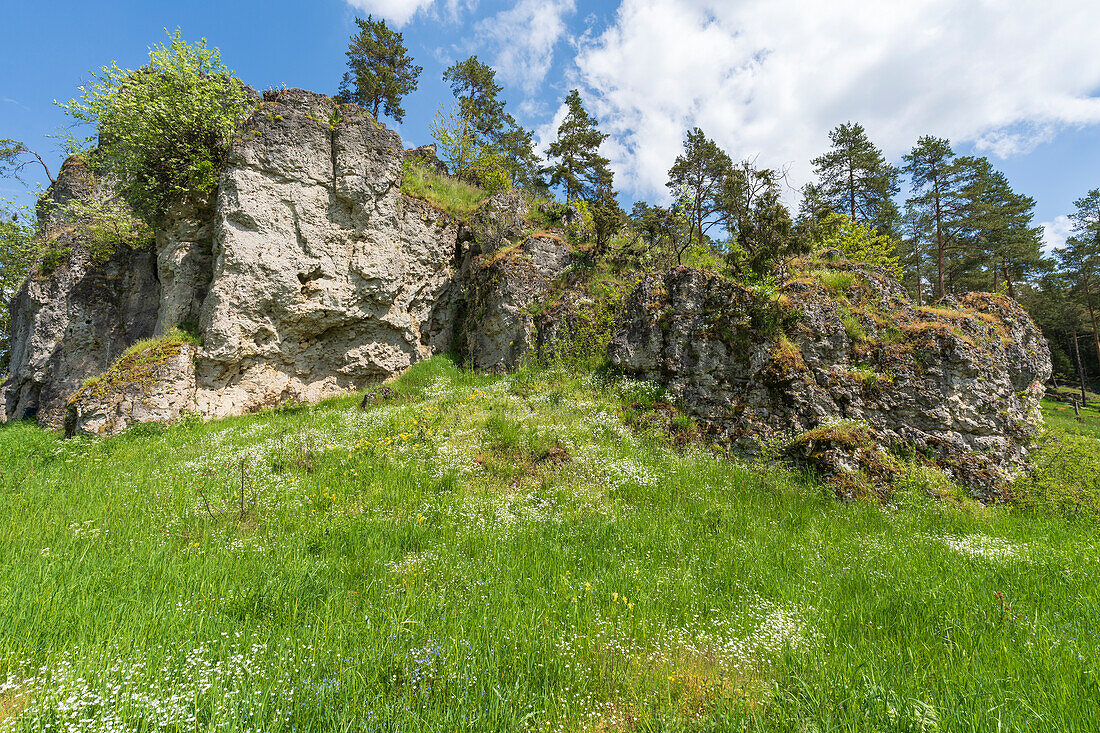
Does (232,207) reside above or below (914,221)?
below

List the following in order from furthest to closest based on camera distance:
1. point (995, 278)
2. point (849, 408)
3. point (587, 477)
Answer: point (995, 278) < point (849, 408) < point (587, 477)

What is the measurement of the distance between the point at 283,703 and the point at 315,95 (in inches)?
780

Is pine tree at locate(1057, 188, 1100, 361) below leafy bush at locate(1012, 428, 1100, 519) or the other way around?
the other way around

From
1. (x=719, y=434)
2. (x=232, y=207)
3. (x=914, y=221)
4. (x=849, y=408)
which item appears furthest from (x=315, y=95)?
(x=914, y=221)

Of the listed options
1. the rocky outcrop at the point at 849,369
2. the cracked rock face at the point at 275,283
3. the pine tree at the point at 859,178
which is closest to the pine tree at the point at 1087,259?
the pine tree at the point at 859,178

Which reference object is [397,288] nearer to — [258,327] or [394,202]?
[394,202]

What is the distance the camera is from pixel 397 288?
15672mm

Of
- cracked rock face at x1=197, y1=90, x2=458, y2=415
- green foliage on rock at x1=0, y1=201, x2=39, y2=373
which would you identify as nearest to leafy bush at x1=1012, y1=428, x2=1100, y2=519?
cracked rock face at x1=197, y1=90, x2=458, y2=415

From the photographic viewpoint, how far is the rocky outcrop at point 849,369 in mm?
8125

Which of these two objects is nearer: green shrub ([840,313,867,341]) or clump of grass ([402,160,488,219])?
green shrub ([840,313,867,341])

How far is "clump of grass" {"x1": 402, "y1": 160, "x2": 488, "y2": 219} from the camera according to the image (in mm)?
17281

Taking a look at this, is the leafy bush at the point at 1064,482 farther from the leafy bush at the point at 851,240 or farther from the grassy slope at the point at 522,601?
the leafy bush at the point at 851,240

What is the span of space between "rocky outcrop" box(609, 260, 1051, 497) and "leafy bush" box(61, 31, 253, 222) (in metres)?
17.4

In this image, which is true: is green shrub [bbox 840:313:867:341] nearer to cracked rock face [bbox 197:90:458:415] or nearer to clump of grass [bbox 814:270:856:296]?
clump of grass [bbox 814:270:856:296]
